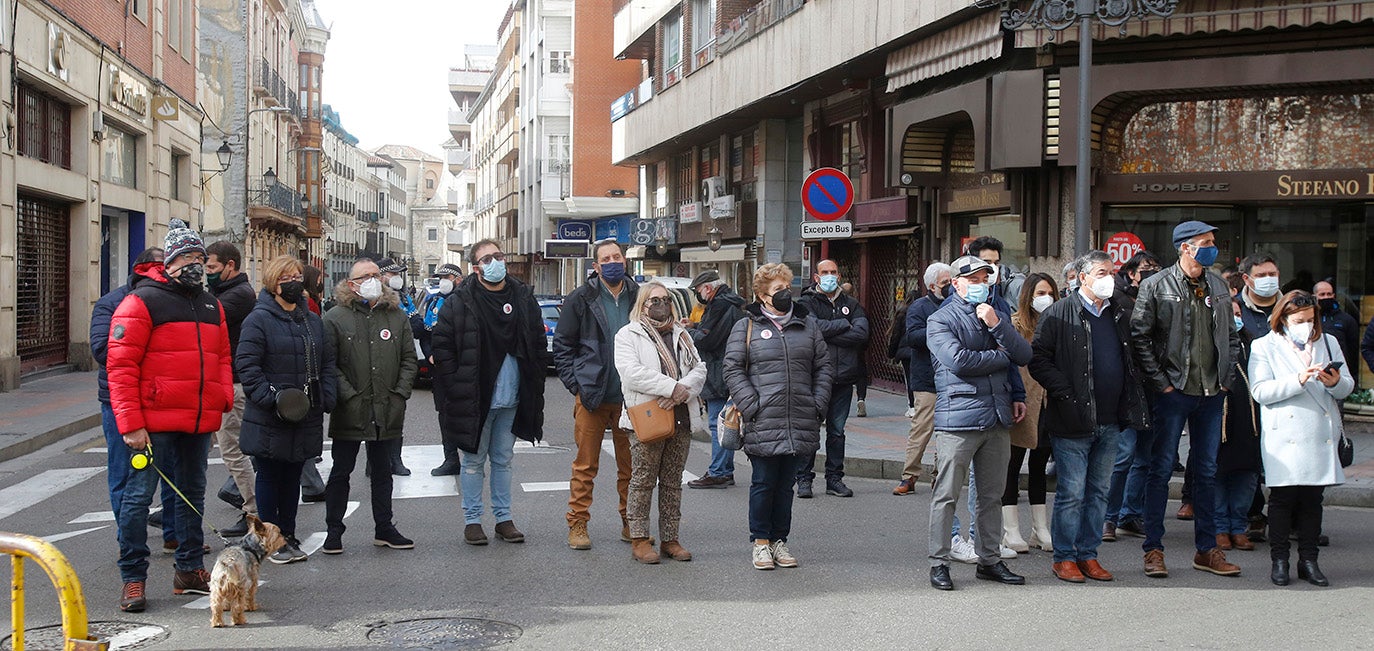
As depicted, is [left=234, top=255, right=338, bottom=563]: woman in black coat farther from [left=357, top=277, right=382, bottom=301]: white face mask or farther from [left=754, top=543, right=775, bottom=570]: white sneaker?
[left=754, top=543, right=775, bottom=570]: white sneaker

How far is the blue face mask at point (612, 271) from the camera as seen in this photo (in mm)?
8172

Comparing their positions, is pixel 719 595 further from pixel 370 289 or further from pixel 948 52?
pixel 948 52

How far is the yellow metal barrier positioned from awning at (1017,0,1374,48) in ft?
39.7

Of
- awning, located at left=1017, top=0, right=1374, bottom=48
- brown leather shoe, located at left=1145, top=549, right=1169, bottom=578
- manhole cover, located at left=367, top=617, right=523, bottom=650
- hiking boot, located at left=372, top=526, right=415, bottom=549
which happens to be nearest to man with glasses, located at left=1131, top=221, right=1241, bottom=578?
brown leather shoe, located at left=1145, top=549, right=1169, bottom=578

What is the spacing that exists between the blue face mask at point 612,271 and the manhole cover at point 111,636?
11.1 ft

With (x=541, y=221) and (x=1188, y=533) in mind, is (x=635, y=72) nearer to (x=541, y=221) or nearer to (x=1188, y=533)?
(x=541, y=221)

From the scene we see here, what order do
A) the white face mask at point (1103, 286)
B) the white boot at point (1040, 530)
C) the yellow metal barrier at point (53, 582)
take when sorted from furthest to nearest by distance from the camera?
the white boot at point (1040, 530) → the white face mask at point (1103, 286) → the yellow metal barrier at point (53, 582)

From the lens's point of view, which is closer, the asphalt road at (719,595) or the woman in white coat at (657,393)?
the asphalt road at (719,595)

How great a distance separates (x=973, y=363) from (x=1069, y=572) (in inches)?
54.9

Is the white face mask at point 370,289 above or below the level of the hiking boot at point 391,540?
above

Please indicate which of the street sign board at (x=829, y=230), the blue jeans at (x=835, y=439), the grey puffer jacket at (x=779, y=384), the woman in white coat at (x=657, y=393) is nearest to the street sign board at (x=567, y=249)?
the street sign board at (x=829, y=230)

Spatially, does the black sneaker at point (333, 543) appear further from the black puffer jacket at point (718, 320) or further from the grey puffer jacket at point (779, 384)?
the black puffer jacket at point (718, 320)

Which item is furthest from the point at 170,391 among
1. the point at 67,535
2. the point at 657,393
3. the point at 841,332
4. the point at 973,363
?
the point at 841,332

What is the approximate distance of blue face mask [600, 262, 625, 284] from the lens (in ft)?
26.8
